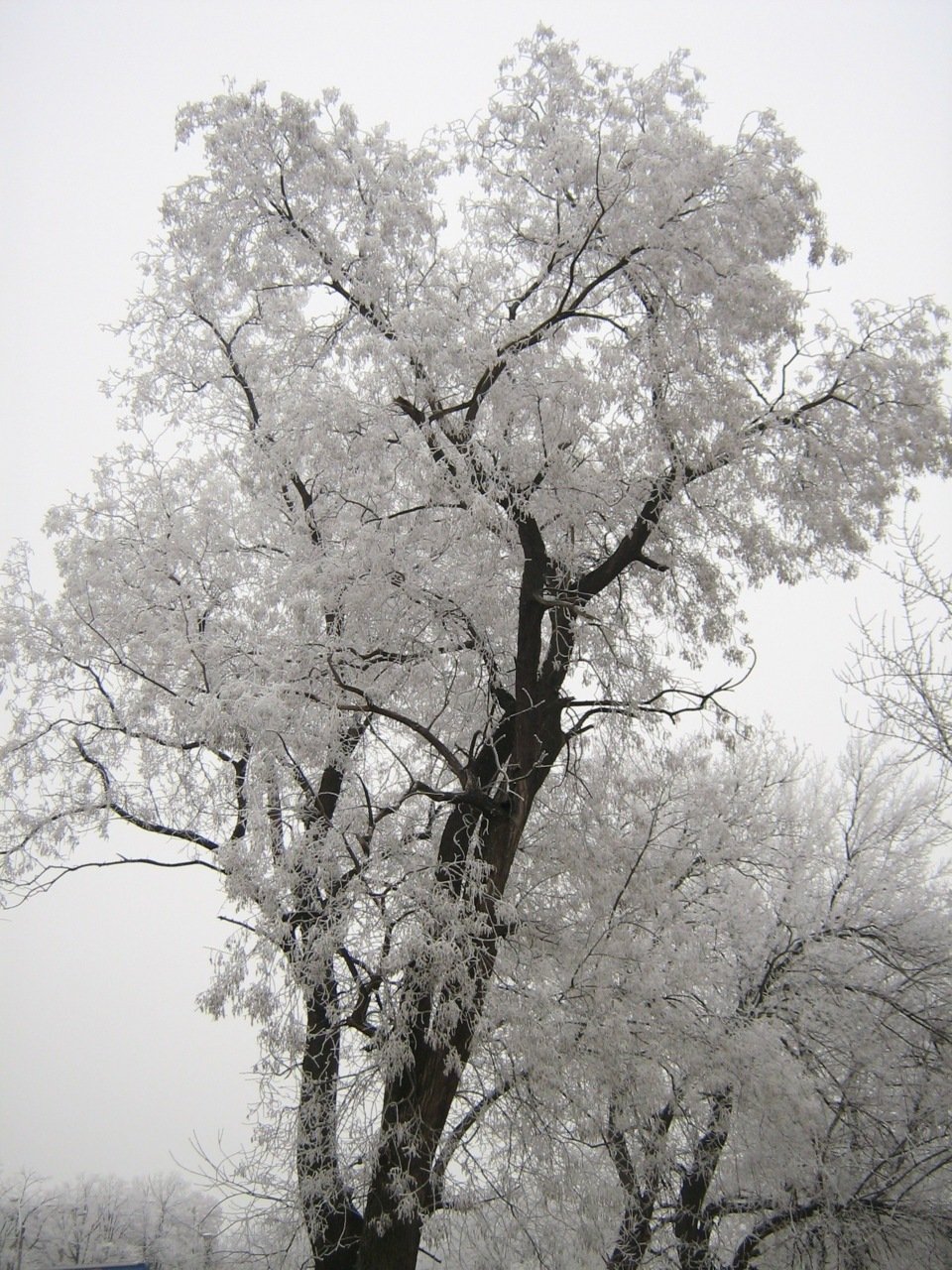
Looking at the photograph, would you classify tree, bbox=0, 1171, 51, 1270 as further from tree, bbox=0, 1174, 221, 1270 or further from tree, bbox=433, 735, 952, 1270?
tree, bbox=433, 735, 952, 1270

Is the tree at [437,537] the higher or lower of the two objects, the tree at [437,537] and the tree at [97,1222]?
the higher

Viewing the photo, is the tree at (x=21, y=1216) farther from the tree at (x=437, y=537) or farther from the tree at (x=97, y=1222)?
the tree at (x=437, y=537)

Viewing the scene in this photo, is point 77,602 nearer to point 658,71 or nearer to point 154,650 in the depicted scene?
point 154,650

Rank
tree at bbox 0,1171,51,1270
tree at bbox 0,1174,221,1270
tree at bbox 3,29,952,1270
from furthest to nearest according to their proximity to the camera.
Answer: tree at bbox 0,1174,221,1270 → tree at bbox 0,1171,51,1270 → tree at bbox 3,29,952,1270

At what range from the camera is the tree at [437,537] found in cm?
670

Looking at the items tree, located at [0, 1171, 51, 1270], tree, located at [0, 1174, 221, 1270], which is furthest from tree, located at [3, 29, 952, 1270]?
tree, located at [0, 1171, 51, 1270]

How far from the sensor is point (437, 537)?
790 cm

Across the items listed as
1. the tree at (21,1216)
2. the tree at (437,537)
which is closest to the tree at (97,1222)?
the tree at (21,1216)

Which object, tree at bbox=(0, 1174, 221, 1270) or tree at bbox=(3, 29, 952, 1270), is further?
Answer: tree at bbox=(0, 1174, 221, 1270)

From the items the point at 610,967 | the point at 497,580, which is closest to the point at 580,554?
the point at 497,580

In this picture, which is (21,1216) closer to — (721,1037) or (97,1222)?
(97,1222)

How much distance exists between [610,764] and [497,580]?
192 centimetres

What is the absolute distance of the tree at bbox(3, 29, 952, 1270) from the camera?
6703 millimetres

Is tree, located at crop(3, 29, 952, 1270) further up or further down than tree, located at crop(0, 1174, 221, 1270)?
further up
